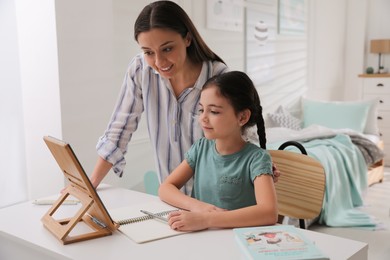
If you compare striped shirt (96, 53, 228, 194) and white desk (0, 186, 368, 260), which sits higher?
striped shirt (96, 53, 228, 194)

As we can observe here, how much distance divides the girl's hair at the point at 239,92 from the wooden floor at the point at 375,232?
67.7 inches

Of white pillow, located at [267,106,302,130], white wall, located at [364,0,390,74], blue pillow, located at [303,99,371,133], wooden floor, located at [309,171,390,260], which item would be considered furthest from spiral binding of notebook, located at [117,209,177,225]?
white wall, located at [364,0,390,74]

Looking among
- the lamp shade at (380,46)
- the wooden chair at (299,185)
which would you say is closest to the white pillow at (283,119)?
the lamp shade at (380,46)

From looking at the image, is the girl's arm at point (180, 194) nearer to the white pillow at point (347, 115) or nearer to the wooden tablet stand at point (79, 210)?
the wooden tablet stand at point (79, 210)

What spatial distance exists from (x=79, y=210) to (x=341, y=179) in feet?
9.14

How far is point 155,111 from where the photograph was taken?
167 cm

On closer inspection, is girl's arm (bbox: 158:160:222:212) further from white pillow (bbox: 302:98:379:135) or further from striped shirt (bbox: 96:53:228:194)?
white pillow (bbox: 302:98:379:135)

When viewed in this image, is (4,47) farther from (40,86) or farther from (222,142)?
(222,142)

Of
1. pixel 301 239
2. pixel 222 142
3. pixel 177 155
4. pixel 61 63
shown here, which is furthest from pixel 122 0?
pixel 301 239

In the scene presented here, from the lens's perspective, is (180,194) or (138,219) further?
(180,194)

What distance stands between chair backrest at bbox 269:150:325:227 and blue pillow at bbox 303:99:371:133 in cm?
335

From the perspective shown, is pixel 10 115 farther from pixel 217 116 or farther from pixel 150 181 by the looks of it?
pixel 217 116

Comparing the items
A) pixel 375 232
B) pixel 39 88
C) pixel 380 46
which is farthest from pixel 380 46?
pixel 39 88

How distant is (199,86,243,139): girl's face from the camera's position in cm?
138
